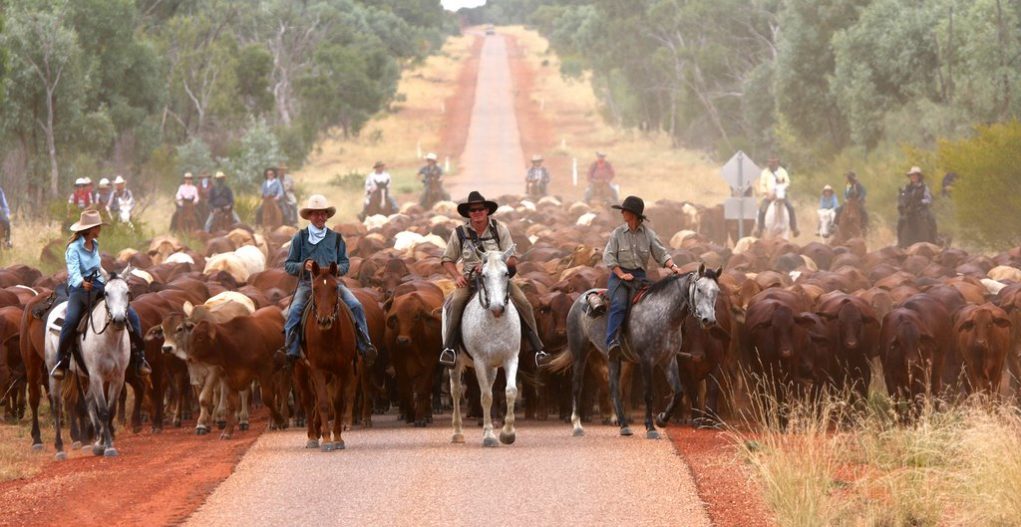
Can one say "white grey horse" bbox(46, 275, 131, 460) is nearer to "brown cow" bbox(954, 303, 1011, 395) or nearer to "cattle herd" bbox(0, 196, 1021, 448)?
"cattle herd" bbox(0, 196, 1021, 448)

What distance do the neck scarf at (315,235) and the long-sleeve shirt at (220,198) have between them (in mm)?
22847

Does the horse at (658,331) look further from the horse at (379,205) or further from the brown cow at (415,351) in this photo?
the horse at (379,205)

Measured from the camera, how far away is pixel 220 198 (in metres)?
37.3

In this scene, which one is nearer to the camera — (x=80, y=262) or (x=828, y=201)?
(x=80, y=262)

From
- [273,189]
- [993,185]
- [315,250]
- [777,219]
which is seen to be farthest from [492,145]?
[315,250]

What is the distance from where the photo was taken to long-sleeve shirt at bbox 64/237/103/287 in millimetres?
14609

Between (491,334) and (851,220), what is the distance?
22.1m

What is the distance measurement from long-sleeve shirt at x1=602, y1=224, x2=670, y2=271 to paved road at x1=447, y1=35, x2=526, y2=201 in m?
35.4

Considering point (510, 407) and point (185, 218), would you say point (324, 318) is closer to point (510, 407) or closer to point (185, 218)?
point (510, 407)

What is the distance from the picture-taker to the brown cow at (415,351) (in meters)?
17.0

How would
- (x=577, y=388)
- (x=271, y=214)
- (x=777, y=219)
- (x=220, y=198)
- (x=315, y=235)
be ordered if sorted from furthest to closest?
1. (x=271, y=214)
2. (x=777, y=219)
3. (x=220, y=198)
4. (x=577, y=388)
5. (x=315, y=235)

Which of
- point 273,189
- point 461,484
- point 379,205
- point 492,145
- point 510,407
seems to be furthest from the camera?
point 492,145

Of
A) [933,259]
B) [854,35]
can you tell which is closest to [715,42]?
[854,35]

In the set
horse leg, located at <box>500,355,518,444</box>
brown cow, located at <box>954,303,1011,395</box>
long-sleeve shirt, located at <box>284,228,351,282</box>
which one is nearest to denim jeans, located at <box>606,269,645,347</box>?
horse leg, located at <box>500,355,518,444</box>
